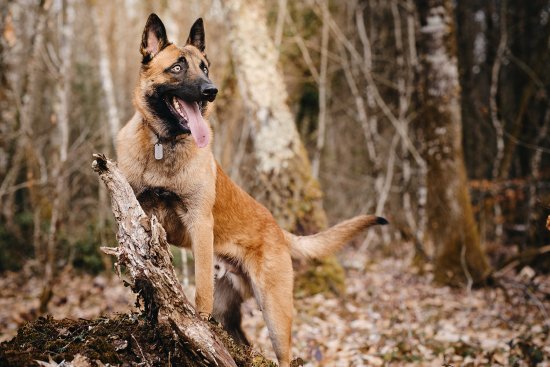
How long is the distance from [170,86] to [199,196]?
0.83m

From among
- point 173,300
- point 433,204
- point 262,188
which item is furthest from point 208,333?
point 433,204

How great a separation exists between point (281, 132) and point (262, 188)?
0.82 metres

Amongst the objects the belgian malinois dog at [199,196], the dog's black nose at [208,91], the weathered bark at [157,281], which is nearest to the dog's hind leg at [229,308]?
the belgian malinois dog at [199,196]

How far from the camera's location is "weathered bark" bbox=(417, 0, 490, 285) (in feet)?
22.2

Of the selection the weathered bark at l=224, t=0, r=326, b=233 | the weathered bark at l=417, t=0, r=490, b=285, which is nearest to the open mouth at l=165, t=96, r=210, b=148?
the weathered bark at l=224, t=0, r=326, b=233

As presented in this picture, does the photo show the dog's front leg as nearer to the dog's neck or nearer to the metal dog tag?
the metal dog tag

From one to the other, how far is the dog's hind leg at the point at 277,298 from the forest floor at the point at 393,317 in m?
0.84

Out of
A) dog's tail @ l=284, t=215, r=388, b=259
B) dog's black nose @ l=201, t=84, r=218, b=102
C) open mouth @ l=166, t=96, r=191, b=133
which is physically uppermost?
dog's black nose @ l=201, t=84, r=218, b=102

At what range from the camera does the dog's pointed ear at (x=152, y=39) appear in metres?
3.53

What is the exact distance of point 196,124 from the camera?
11.1 ft

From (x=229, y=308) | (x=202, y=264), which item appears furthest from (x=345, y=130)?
(x=202, y=264)

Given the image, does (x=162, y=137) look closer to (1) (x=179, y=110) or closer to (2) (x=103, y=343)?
(1) (x=179, y=110)

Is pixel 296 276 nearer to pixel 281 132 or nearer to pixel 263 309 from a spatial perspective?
pixel 281 132

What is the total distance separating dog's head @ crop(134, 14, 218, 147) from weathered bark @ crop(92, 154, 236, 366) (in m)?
0.94
